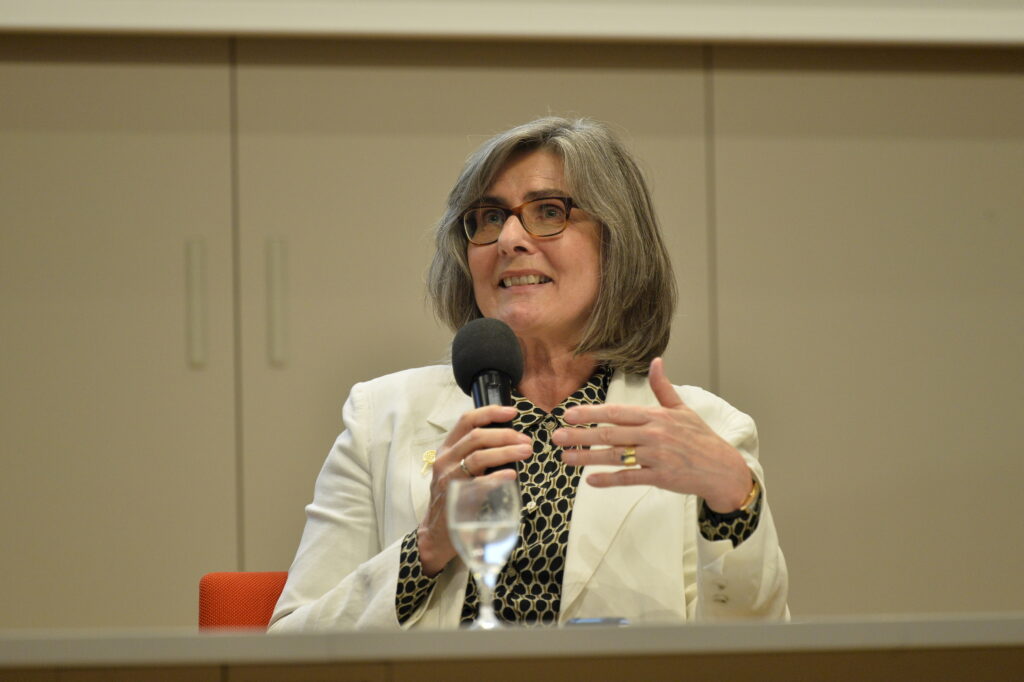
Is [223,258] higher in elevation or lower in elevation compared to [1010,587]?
higher

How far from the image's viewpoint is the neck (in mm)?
2107

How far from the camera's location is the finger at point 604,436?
156 centimetres

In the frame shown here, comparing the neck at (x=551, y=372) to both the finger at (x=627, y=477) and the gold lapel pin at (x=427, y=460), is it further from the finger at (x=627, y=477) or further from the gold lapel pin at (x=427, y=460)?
the finger at (x=627, y=477)

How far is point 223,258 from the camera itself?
3326 millimetres

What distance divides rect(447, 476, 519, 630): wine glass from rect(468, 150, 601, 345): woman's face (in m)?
0.76

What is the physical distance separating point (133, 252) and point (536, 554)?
6.26 feet

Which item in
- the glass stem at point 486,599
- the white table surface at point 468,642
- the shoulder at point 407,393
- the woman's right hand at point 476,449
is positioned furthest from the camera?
the shoulder at point 407,393

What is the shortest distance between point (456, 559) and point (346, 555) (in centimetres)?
23

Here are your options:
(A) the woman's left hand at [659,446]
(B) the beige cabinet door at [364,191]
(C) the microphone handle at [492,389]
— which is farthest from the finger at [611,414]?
(B) the beige cabinet door at [364,191]

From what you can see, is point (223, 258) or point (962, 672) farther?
point (223, 258)

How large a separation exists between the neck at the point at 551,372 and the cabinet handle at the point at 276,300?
54.5 inches

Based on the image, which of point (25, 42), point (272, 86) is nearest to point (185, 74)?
point (272, 86)

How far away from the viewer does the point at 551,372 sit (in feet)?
6.98

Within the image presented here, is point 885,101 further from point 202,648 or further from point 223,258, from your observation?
point 202,648
